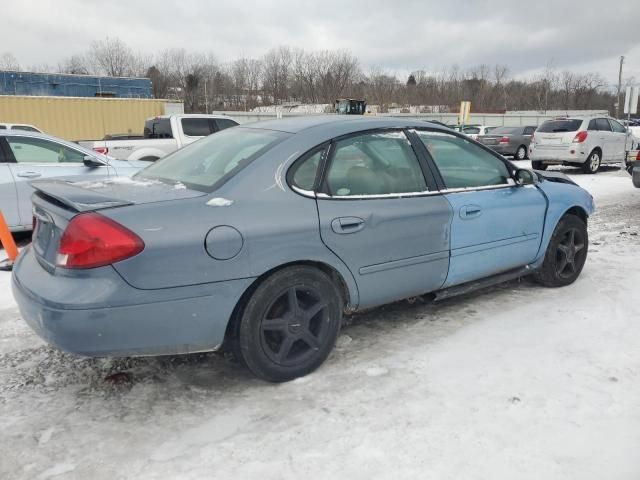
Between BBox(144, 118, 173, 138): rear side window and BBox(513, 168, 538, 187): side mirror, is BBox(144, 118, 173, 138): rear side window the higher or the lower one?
the higher one

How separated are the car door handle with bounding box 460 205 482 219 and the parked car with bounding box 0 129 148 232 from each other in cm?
456

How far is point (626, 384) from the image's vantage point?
304 centimetres

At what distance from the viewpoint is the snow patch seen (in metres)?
2.79

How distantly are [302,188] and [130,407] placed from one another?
5.01 ft

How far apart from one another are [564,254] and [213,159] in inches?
127

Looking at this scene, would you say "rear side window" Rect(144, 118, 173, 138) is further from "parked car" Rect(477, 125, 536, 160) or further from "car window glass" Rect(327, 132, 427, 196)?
"parked car" Rect(477, 125, 536, 160)

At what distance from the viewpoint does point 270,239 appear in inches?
113

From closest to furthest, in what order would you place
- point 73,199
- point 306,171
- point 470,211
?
1. point 73,199
2. point 306,171
3. point 470,211

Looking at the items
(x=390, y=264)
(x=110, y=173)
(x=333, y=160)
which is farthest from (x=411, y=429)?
(x=110, y=173)

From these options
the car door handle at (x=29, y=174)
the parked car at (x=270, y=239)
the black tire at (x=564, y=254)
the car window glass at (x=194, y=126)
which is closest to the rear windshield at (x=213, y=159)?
the parked car at (x=270, y=239)

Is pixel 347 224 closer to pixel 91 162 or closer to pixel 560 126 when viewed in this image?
pixel 91 162

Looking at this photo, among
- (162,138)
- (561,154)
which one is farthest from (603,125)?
(162,138)

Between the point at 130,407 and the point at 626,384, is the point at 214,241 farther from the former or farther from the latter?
the point at 626,384

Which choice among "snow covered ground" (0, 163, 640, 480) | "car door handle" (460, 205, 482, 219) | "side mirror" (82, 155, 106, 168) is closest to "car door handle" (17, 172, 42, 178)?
"side mirror" (82, 155, 106, 168)
